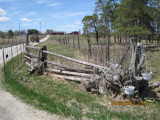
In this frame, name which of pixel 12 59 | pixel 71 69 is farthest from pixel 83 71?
pixel 12 59

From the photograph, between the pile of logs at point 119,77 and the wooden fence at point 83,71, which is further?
the wooden fence at point 83,71

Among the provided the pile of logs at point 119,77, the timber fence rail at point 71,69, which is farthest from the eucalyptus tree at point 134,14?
the pile of logs at point 119,77

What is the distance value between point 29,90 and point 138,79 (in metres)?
3.42

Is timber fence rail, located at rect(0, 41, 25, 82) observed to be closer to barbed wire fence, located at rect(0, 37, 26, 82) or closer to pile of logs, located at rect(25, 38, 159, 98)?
barbed wire fence, located at rect(0, 37, 26, 82)

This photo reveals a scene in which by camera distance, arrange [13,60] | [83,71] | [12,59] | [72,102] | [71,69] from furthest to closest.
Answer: [13,60] < [12,59] < [71,69] < [83,71] < [72,102]

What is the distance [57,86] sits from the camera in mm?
6555

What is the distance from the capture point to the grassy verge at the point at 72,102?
4.23 meters

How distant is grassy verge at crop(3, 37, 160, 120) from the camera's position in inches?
166

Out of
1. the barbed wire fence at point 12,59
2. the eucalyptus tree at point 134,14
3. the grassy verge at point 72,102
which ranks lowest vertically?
the grassy verge at point 72,102

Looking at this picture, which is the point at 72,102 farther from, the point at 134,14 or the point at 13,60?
the point at 134,14

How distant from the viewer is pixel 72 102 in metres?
5.02

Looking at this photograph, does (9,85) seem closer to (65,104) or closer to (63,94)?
(63,94)

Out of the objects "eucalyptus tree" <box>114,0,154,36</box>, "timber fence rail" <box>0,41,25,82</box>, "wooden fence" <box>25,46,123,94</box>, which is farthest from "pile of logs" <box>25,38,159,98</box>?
"eucalyptus tree" <box>114,0,154,36</box>

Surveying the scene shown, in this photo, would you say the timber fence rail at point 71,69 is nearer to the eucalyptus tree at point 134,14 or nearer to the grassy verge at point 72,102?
the grassy verge at point 72,102
